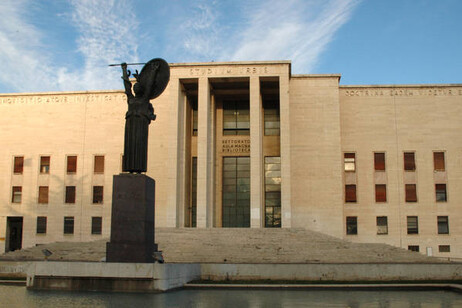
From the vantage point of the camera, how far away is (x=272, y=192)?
140 feet

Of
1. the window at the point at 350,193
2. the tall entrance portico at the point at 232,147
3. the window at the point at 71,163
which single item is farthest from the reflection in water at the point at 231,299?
the window at the point at 71,163

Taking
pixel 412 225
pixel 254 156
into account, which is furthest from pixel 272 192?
pixel 412 225

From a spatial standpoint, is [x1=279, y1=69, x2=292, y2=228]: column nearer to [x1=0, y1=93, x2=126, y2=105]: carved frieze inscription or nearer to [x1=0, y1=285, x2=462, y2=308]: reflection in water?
[x1=0, y1=93, x2=126, y2=105]: carved frieze inscription

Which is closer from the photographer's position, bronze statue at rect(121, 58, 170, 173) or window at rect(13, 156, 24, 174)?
bronze statue at rect(121, 58, 170, 173)

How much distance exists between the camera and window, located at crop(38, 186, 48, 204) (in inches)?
1721

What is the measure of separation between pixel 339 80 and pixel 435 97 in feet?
27.2

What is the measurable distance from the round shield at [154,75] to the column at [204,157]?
18833mm

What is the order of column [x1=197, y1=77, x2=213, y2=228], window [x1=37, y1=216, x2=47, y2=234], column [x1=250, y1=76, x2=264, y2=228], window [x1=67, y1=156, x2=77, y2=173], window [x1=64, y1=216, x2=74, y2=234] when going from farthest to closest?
window [x1=67, y1=156, x2=77, y2=173] < window [x1=37, y1=216, x2=47, y2=234] < window [x1=64, y1=216, x2=74, y2=234] < column [x1=197, y1=77, x2=213, y2=228] < column [x1=250, y1=76, x2=264, y2=228]

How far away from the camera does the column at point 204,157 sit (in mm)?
38125

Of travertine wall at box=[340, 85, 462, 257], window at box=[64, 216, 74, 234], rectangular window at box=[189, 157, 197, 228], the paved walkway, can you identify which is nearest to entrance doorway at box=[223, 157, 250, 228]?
rectangular window at box=[189, 157, 197, 228]

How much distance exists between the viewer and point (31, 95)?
149ft

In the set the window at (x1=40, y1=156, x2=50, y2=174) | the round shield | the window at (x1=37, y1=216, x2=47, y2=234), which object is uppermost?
the round shield

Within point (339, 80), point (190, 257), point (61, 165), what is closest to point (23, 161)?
point (61, 165)

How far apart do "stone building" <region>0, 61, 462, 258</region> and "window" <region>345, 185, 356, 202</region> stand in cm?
10
